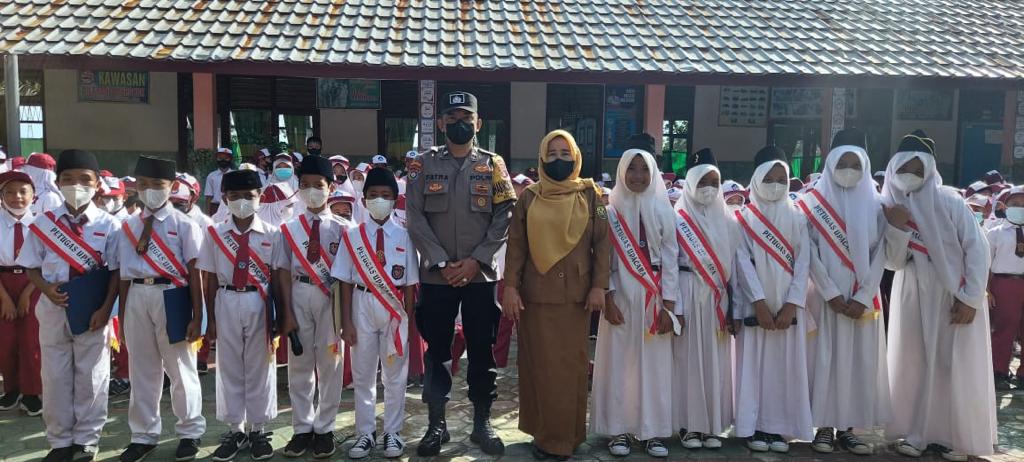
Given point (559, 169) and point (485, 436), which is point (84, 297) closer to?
point (485, 436)

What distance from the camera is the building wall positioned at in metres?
11.3

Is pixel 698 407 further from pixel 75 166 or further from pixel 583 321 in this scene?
pixel 75 166

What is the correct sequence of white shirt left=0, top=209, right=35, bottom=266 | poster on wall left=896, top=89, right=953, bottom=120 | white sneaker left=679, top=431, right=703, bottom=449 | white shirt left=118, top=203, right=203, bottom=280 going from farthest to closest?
poster on wall left=896, top=89, right=953, bottom=120 < white shirt left=0, top=209, right=35, bottom=266 < white sneaker left=679, top=431, right=703, bottom=449 < white shirt left=118, top=203, right=203, bottom=280

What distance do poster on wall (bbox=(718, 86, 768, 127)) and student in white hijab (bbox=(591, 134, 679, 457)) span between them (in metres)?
9.04

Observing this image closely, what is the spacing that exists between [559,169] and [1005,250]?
4.18 metres

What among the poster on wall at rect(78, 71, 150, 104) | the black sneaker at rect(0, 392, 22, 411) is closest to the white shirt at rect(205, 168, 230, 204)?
the poster on wall at rect(78, 71, 150, 104)

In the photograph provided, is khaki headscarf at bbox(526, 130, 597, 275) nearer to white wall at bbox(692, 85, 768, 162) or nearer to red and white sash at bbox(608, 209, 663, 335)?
red and white sash at bbox(608, 209, 663, 335)

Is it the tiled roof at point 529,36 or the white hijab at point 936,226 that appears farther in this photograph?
the tiled roof at point 529,36

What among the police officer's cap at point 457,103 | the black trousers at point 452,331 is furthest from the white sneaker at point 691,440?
the police officer's cap at point 457,103

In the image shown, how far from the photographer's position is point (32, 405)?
15.7 ft

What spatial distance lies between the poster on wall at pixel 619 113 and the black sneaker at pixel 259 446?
357 inches

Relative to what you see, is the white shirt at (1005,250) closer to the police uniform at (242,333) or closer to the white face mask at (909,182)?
the white face mask at (909,182)

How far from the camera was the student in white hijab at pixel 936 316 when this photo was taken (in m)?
4.04

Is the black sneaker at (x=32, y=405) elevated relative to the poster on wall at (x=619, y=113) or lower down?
lower down
